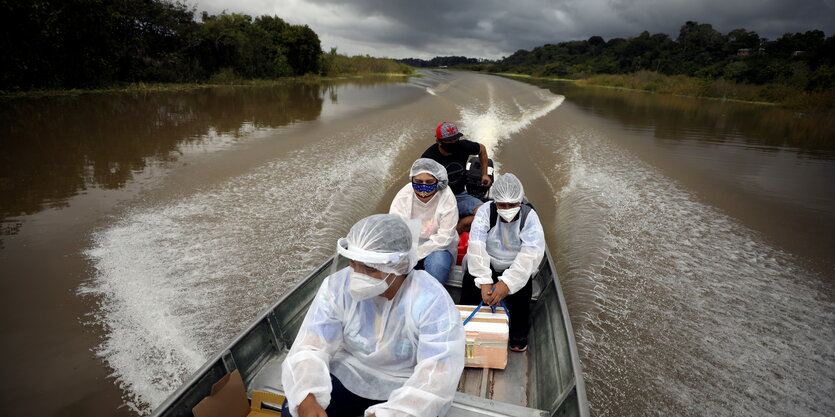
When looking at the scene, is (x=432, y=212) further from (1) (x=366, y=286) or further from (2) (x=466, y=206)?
(1) (x=366, y=286)

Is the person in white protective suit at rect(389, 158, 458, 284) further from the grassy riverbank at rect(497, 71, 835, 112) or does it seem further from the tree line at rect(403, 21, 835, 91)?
the tree line at rect(403, 21, 835, 91)

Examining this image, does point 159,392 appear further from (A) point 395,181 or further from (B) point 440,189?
(A) point 395,181

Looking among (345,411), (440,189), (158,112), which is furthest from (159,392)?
(158,112)

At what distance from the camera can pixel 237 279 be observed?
4539mm

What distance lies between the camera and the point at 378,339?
68.7 inches

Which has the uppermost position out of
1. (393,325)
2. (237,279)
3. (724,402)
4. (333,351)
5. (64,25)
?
(64,25)

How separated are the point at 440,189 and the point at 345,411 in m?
2.22

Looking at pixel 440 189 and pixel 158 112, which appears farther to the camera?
pixel 158 112

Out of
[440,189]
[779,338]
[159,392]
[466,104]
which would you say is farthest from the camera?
[466,104]

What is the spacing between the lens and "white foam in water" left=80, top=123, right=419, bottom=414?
340 cm

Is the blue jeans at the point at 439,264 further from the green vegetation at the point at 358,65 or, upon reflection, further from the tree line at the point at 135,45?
the green vegetation at the point at 358,65

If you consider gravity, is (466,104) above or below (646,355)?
above

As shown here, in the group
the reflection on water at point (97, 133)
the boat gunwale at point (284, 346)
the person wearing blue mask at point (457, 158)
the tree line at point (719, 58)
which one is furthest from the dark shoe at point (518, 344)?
the tree line at point (719, 58)

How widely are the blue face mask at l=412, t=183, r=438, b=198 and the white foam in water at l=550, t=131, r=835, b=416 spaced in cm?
220
